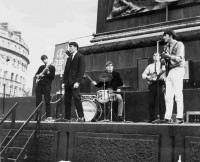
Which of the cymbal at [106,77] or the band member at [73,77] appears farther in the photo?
the cymbal at [106,77]

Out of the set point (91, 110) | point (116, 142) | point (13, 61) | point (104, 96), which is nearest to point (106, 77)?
point (104, 96)

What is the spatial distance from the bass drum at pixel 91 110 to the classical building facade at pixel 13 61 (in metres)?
64.7

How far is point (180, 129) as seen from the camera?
717cm

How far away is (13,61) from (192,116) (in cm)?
7722

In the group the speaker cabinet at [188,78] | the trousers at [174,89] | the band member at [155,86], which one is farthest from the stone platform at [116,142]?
the speaker cabinet at [188,78]

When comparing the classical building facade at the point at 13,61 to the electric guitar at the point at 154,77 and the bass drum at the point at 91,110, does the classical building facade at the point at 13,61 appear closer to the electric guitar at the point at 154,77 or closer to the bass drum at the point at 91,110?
the bass drum at the point at 91,110

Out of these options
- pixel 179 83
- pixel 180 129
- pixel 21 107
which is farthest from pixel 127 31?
pixel 180 129

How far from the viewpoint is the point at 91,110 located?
Answer: 1171 centimetres

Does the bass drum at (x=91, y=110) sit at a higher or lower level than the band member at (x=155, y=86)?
lower

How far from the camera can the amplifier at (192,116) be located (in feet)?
33.8

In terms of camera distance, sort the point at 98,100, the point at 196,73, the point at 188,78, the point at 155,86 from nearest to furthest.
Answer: the point at 155,86 < the point at 98,100 < the point at 188,78 < the point at 196,73

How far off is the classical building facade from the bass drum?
6466 centimetres

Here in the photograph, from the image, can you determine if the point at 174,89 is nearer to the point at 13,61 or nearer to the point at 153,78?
the point at 153,78

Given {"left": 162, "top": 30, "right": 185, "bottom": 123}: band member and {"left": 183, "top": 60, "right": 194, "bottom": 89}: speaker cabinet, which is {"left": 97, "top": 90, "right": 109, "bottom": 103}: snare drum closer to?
{"left": 183, "top": 60, "right": 194, "bottom": 89}: speaker cabinet
